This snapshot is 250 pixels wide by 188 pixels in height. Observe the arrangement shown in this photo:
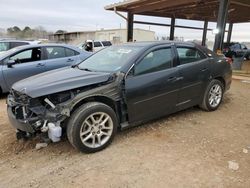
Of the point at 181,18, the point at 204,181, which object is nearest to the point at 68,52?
the point at 204,181

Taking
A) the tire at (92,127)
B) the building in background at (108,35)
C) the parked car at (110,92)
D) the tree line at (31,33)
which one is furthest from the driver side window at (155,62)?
the tree line at (31,33)

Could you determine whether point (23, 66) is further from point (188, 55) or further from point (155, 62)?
point (188, 55)

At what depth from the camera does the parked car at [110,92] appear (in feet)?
10.8

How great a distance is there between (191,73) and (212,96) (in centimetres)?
97

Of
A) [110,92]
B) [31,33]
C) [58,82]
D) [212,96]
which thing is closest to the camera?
[58,82]

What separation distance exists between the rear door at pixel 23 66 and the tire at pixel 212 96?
434 centimetres

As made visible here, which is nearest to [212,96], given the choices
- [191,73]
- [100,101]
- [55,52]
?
[191,73]

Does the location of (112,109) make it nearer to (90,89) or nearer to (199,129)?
(90,89)

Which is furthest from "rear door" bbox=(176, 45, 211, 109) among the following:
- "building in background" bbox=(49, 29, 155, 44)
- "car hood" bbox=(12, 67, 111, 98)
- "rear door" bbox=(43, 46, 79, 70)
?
"building in background" bbox=(49, 29, 155, 44)

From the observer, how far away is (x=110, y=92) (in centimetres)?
360

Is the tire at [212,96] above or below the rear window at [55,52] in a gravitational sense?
below

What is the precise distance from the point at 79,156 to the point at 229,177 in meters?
1.92

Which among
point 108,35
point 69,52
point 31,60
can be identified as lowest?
point 31,60

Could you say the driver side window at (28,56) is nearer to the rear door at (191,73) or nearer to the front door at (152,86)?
the front door at (152,86)
